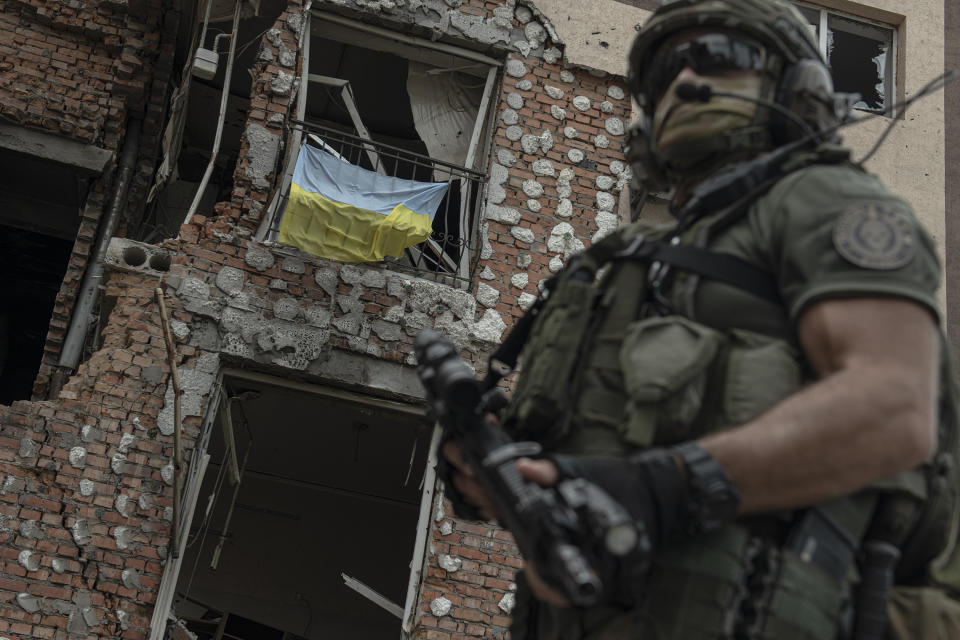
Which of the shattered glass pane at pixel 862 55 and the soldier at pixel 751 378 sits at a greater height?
the shattered glass pane at pixel 862 55

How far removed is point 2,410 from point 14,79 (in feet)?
12.8

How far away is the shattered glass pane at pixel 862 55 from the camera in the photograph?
1091 centimetres

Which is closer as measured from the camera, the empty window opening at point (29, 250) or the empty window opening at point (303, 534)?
the empty window opening at point (29, 250)

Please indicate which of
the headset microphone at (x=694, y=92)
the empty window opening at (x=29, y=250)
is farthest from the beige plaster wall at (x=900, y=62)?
the headset microphone at (x=694, y=92)

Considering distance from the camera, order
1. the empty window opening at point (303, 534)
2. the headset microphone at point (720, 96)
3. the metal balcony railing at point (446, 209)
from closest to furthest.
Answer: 1. the headset microphone at point (720, 96)
2. the metal balcony railing at point (446, 209)
3. the empty window opening at point (303, 534)

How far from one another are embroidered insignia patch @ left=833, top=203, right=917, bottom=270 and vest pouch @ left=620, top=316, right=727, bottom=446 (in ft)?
1.07

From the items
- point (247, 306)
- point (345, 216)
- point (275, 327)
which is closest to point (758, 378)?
point (275, 327)

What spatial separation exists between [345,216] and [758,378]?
20.4ft

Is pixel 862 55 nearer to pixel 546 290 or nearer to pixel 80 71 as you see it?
pixel 80 71

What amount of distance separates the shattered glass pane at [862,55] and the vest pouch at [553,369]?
9477 mm

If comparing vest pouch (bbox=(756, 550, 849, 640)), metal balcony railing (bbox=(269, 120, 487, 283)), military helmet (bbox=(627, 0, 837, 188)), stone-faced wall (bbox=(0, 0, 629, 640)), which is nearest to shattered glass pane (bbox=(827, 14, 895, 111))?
stone-faced wall (bbox=(0, 0, 629, 640))

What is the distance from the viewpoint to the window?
10.9 m

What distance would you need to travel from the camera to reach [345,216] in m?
8.02

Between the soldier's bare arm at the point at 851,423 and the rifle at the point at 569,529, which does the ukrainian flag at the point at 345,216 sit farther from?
the soldier's bare arm at the point at 851,423
